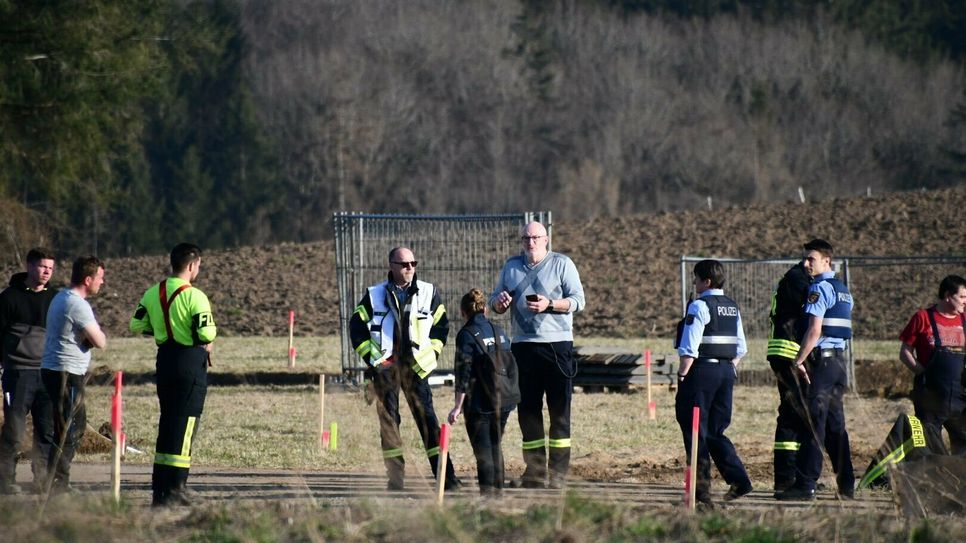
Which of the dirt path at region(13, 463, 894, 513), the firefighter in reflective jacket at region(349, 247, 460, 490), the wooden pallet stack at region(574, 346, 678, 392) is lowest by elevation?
the dirt path at region(13, 463, 894, 513)

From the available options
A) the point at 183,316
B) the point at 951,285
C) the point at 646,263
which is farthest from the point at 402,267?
the point at 646,263

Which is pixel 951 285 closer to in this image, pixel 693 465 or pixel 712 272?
pixel 712 272

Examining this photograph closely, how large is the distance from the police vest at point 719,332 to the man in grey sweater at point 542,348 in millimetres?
1130

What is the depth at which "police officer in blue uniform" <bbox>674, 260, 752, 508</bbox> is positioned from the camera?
10039 millimetres

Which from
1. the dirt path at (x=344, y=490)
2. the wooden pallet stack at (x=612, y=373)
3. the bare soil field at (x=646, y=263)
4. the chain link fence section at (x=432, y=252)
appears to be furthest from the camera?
the bare soil field at (x=646, y=263)

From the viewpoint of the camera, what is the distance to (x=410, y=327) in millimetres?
10828

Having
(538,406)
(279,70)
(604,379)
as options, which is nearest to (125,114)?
(604,379)

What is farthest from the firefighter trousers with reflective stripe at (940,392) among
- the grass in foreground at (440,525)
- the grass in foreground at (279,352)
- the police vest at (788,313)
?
the grass in foreground at (279,352)

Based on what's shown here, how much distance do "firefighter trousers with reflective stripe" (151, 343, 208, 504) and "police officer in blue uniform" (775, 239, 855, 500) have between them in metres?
4.62

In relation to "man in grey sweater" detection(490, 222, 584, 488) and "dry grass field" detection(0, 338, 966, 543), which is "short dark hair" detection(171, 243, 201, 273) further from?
"man in grey sweater" detection(490, 222, 584, 488)

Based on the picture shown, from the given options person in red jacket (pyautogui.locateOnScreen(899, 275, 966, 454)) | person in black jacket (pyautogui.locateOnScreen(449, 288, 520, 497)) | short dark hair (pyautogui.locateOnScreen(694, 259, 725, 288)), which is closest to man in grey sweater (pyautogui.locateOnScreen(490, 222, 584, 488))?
person in black jacket (pyautogui.locateOnScreen(449, 288, 520, 497))

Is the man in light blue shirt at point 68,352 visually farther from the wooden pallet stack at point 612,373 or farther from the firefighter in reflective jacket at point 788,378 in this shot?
the wooden pallet stack at point 612,373

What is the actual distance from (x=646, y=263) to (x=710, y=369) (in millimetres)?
28813

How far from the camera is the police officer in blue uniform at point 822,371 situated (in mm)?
10672
